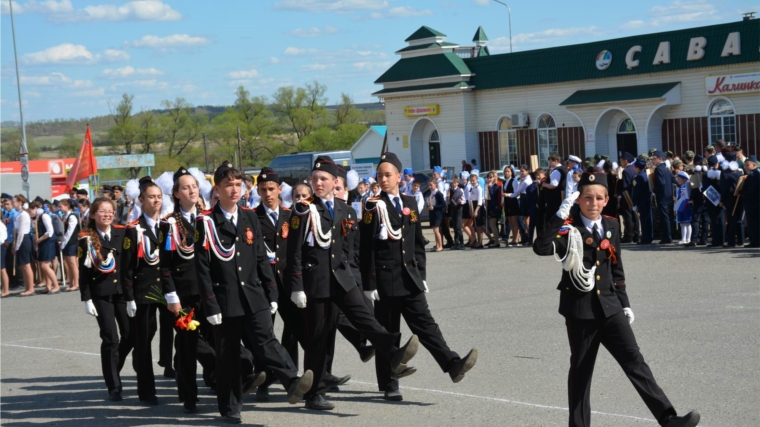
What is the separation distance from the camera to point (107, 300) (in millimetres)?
8758

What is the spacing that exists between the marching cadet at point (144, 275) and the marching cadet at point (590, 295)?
3.79 metres

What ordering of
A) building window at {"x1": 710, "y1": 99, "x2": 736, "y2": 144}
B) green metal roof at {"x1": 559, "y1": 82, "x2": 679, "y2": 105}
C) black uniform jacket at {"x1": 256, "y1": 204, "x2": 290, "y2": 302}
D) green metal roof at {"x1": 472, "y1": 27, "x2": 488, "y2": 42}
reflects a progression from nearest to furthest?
black uniform jacket at {"x1": 256, "y1": 204, "x2": 290, "y2": 302}
building window at {"x1": 710, "y1": 99, "x2": 736, "y2": 144}
green metal roof at {"x1": 559, "y1": 82, "x2": 679, "y2": 105}
green metal roof at {"x1": 472, "y1": 27, "x2": 488, "y2": 42}

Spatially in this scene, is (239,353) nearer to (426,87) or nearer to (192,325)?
(192,325)

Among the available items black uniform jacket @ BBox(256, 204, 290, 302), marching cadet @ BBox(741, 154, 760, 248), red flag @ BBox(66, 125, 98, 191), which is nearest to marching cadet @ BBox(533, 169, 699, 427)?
black uniform jacket @ BBox(256, 204, 290, 302)

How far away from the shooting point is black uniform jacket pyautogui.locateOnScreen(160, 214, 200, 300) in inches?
308

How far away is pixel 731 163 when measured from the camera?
56.5ft

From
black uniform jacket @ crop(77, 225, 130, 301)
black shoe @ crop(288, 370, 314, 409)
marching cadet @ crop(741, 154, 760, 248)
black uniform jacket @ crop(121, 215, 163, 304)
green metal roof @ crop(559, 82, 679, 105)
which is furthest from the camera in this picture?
green metal roof @ crop(559, 82, 679, 105)

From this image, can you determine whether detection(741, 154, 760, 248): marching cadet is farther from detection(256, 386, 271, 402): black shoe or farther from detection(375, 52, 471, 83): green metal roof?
detection(375, 52, 471, 83): green metal roof

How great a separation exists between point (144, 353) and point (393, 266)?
8.14ft

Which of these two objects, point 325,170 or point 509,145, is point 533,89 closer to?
point 509,145

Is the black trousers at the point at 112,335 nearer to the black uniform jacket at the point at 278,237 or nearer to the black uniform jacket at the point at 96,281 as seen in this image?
the black uniform jacket at the point at 96,281

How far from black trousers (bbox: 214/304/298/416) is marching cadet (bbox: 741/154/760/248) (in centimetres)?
1216

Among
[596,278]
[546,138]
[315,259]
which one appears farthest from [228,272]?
[546,138]

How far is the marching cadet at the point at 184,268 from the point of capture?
780 centimetres
